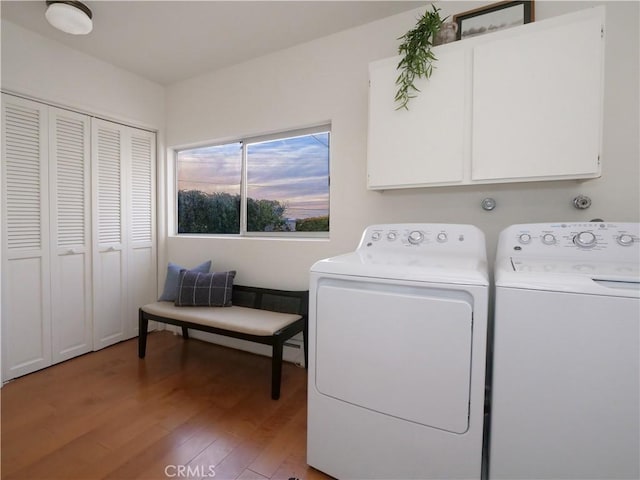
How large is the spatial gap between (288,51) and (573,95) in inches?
77.3

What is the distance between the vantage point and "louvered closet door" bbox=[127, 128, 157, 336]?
2943mm

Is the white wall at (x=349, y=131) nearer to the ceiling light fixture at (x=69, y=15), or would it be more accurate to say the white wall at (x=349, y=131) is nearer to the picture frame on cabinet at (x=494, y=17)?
the picture frame on cabinet at (x=494, y=17)

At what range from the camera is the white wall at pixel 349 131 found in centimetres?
155

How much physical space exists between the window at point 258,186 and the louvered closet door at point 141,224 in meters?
0.29

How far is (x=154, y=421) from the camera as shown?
5.75 ft

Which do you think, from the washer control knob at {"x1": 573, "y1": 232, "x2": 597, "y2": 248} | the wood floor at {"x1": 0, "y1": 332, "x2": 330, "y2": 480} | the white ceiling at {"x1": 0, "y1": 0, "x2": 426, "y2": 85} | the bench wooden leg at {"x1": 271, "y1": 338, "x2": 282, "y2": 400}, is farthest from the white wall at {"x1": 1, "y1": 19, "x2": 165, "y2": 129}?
the washer control knob at {"x1": 573, "y1": 232, "x2": 597, "y2": 248}

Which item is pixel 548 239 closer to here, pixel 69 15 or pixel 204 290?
pixel 204 290

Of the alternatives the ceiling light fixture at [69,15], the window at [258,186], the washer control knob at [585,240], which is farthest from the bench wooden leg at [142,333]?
the washer control knob at [585,240]

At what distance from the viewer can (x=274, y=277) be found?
258 cm

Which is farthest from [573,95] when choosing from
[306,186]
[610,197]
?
[306,186]

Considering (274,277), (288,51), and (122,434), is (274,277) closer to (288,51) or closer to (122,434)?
(122,434)

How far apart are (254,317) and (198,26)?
2.12 metres

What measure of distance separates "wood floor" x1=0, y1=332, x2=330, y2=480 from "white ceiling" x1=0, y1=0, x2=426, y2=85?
8.21 ft

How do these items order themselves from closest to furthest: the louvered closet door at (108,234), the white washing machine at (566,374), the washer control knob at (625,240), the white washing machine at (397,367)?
the white washing machine at (566,374) < the white washing machine at (397,367) < the washer control knob at (625,240) < the louvered closet door at (108,234)
